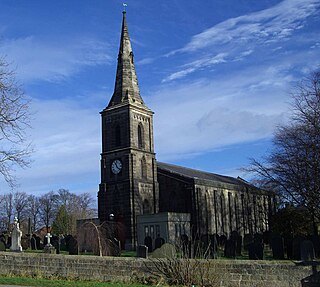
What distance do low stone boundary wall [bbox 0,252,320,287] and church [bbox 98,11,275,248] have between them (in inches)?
1006

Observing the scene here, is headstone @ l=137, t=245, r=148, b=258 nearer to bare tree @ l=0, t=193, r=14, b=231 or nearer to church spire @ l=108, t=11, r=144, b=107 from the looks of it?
church spire @ l=108, t=11, r=144, b=107

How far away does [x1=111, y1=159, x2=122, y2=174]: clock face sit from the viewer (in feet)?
152

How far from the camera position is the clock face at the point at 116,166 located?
46.4 metres

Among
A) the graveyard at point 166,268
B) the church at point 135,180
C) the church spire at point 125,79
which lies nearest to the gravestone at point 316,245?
the graveyard at point 166,268

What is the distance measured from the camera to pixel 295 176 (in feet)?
86.5

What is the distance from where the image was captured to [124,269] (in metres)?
15.0

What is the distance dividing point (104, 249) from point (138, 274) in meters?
12.9

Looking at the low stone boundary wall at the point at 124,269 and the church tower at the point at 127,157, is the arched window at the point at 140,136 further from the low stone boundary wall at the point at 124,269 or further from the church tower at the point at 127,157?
the low stone boundary wall at the point at 124,269

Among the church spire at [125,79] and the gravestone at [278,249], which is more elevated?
the church spire at [125,79]

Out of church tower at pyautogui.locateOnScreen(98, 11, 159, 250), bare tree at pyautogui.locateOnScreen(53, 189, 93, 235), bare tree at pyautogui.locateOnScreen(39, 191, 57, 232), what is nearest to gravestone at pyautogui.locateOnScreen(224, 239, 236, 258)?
church tower at pyautogui.locateOnScreen(98, 11, 159, 250)

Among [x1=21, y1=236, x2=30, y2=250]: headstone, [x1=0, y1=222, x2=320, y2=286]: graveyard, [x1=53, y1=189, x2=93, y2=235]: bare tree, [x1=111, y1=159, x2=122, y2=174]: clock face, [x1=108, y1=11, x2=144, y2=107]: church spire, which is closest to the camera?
[x1=0, y1=222, x2=320, y2=286]: graveyard

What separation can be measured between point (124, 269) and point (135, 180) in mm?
30095

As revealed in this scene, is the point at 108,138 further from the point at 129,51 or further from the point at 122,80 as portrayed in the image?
the point at 129,51

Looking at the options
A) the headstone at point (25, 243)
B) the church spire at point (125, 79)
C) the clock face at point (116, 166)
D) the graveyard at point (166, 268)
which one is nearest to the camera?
the graveyard at point (166, 268)
